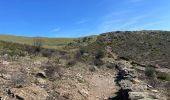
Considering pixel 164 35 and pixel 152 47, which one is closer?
pixel 152 47

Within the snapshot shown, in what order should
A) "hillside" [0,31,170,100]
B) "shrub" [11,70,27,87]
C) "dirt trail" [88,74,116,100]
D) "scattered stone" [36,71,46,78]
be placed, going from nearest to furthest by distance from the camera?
"hillside" [0,31,170,100] → "shrub" [11,70,27,87] → "dirt trail" [88,74,116,100] → "scattered stone" [36,71,46,78]

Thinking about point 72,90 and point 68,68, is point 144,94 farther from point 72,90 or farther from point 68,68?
point 68,68

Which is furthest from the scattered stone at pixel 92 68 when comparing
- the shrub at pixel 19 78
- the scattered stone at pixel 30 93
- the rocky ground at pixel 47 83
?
the scattered stone at pixel 30 93

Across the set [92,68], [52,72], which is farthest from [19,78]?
[92,68]

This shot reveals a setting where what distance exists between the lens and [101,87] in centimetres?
2333

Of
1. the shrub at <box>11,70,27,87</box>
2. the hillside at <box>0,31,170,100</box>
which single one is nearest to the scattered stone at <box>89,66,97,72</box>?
the hillside at <box>0,31,170,100</box>

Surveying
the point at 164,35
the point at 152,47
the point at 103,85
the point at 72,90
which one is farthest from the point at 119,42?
the point at 72,90

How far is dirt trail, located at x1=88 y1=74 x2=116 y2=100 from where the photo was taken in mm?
21125

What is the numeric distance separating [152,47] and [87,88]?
3789 cm

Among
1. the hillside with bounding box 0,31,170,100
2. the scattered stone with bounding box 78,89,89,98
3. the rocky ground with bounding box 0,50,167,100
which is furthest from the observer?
the scattered stone with bounding box 78,89,89,98

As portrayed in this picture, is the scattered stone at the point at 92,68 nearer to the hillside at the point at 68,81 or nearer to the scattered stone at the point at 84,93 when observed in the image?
the hillside at the point at 68,81

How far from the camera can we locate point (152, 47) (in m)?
57.9

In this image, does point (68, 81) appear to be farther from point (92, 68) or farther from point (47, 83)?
point (92, 68)

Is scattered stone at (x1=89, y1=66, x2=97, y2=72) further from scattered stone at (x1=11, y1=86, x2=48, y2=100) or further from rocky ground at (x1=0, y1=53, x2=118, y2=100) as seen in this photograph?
scattered stone at (x1=11, y1=86, x2=48, y2=100)
